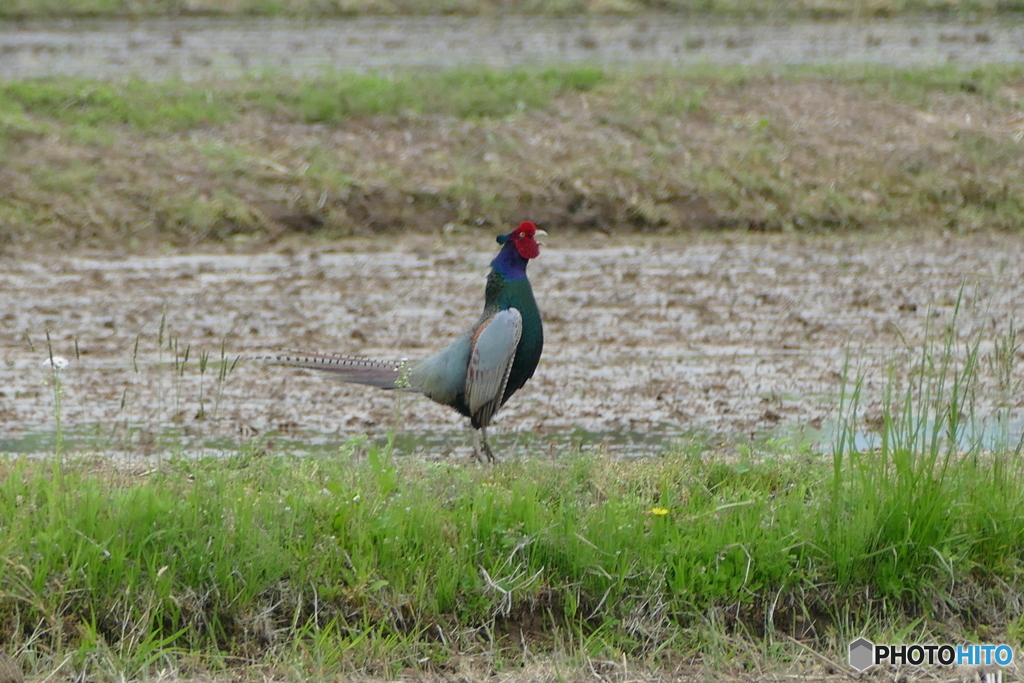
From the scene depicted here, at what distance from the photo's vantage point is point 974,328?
839cm

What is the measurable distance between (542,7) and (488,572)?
17.9m

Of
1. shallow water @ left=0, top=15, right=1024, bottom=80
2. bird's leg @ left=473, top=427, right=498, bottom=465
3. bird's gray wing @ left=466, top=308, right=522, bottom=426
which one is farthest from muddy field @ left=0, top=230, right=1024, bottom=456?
shallow water @ left=0, top=15, right=1024, bottom=80

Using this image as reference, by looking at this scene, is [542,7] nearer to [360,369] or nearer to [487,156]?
[487,156]

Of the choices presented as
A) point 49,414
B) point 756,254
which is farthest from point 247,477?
point 756,254

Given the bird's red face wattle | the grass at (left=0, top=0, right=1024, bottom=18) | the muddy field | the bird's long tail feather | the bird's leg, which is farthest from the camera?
the grass at (left=0, top=0, right=1024, bottom=18)

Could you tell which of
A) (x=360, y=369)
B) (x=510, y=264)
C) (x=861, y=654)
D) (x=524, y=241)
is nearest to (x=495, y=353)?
(x=510, y=264)

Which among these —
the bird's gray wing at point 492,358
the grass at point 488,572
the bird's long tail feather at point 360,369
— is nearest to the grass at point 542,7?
the bird's long tail feather at point 360,369

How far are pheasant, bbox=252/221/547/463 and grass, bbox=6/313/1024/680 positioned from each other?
41.3 inches

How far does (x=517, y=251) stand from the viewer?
598cm

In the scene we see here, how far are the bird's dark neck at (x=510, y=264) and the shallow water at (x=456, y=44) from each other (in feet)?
30.5

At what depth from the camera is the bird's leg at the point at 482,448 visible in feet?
19.1

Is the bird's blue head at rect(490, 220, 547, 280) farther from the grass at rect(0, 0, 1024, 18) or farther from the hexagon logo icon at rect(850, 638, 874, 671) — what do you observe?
the grass at rect(0, 0, 1024, 18)

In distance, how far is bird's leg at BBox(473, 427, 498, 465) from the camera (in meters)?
5.82

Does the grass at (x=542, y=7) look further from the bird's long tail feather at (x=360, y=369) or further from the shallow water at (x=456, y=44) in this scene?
the bird's long tail feather at (x=360, y=369)
